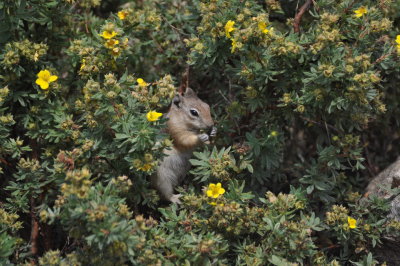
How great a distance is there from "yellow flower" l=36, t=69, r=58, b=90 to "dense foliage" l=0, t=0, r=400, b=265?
0.01 meters

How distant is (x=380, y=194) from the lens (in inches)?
196

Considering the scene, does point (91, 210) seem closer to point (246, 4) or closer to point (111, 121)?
point (111, 121)

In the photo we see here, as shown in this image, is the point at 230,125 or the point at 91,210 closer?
the point at 91,210

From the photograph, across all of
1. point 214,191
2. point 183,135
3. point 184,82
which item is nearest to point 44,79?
point 183,135

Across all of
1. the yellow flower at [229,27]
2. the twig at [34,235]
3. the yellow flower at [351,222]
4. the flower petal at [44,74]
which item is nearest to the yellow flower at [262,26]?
the yellow flower at [229,27]

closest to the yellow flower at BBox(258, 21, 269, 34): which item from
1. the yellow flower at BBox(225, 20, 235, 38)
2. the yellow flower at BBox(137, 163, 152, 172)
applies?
the yellow flower at BBox(225, 20, 235, 38)

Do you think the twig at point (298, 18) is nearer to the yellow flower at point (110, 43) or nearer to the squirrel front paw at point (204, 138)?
the squirrel front paw at point (204, 138)

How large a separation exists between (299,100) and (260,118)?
1.97 feet

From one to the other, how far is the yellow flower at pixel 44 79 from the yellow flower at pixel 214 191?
5.43 ft

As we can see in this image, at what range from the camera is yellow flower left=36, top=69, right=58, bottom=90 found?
4.44 m

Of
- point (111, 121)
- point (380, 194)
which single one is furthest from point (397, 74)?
point (111, 121)

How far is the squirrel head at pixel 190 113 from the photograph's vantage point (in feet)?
16.3

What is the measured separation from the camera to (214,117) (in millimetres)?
5184

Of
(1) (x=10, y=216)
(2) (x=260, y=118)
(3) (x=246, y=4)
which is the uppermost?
(3) (x=246, y=4)
